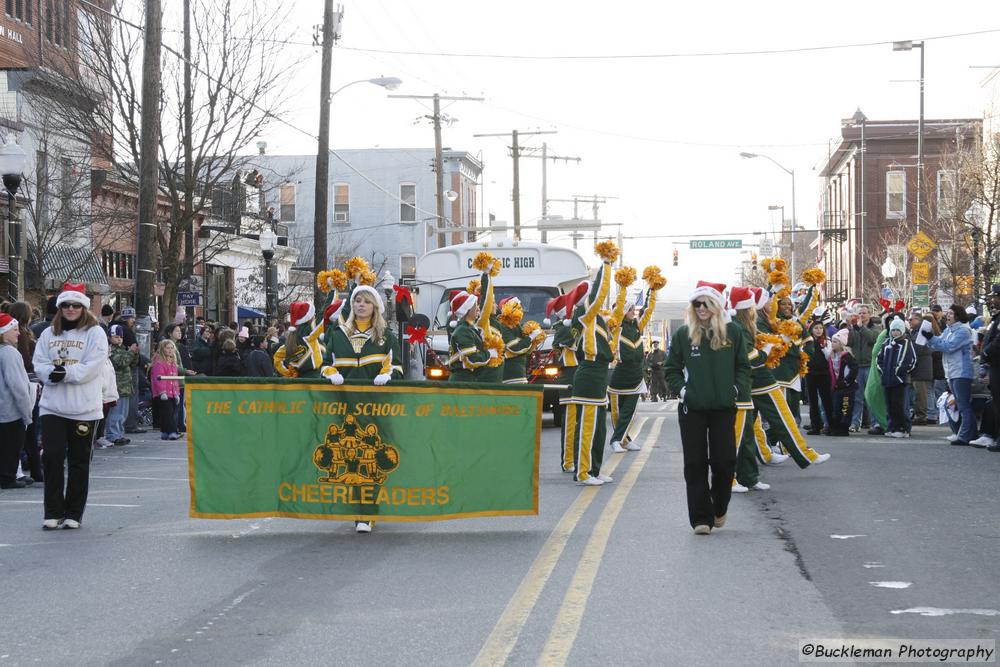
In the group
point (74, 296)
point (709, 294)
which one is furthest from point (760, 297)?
point (74, 296)

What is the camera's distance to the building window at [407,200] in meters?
→ 64.6

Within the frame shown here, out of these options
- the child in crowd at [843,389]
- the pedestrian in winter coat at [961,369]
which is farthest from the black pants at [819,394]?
the pedestrian in winter coat at [961,369]

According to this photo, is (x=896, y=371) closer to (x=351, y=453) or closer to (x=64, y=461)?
(x=351, y=453)

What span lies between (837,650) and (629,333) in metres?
8.98

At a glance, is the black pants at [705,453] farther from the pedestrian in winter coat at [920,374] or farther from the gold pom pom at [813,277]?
the pedestrian in winter coat at [920,374]

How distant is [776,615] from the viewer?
23.7 feet

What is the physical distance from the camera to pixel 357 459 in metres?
10.1

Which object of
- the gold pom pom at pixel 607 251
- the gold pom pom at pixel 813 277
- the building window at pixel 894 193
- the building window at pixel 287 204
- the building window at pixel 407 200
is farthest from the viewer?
the building window at pixel 407 200

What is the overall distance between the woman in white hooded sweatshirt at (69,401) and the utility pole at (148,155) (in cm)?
1013

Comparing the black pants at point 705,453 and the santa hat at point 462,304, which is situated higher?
the santa hat at point 462,304

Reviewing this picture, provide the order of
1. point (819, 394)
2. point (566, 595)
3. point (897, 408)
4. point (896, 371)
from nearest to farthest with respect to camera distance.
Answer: point (566, 595) < point (896, 371) < point (897, 408) < point (819, 394)

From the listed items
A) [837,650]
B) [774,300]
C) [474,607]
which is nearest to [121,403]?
[774,300]

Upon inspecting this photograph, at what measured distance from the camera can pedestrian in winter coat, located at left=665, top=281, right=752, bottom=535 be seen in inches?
390

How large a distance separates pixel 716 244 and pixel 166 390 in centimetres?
3942
